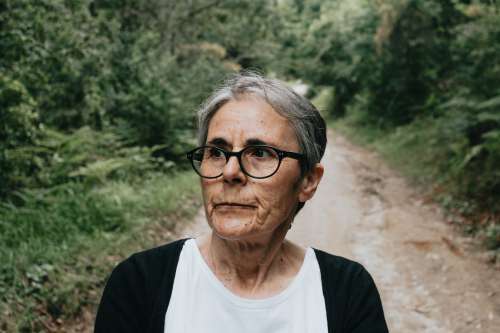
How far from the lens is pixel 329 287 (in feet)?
5.30

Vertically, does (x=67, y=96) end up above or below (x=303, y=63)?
below

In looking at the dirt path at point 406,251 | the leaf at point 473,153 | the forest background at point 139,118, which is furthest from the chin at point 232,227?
the leaf at point 473,153

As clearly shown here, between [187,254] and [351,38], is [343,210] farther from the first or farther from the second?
[351,38]

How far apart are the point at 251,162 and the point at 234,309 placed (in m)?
0.56

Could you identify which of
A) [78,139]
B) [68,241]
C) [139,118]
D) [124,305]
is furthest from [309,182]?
[139,118]

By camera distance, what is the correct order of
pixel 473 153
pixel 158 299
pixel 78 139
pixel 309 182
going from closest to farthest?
pixel 158 299, pixel 309 182, pixel 78 139, pixel 473 153

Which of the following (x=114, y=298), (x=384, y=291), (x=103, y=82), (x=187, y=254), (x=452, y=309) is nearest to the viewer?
(x=114, y=298)

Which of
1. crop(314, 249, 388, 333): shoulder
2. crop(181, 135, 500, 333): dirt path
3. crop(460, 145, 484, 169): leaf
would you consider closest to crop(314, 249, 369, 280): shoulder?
crop(314, 249, 388, 333): shoulder

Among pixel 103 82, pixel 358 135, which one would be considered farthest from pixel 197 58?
pixel 358 135

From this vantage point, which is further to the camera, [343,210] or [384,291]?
[343,210]

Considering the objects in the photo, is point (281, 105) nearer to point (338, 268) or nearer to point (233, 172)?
point (233, 172)

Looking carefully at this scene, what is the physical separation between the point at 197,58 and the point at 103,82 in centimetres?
510

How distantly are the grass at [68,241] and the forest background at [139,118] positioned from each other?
17 mm

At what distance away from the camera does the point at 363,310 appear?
1.58 m
